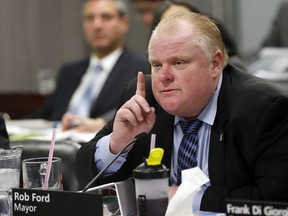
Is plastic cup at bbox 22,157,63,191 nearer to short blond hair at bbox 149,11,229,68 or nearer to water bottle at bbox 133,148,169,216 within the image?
water bottle at bbox 133,148,169,216

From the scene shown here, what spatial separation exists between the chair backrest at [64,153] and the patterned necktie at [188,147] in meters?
0.47

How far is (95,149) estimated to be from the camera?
8.27 feet

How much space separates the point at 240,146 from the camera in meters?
2.35

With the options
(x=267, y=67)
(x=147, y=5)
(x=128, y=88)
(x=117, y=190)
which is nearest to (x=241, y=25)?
(x=147, y=5)

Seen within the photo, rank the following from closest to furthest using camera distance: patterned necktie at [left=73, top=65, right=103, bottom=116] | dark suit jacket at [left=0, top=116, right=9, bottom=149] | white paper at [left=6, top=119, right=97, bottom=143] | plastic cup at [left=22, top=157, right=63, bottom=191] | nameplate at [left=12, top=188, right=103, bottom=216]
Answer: nameplate at [left=12, top=188, right=103, bottom=216]
plastic cup at [left=22, top=157, right=63, bottom=191]
dark suit jacket at [left=0, top=116, right=9, bottom=149]
white paper at [left=6, top=119, right=97, bottom=143]
patterned necktie at [left=73, top=65, right=103, bottom=116]

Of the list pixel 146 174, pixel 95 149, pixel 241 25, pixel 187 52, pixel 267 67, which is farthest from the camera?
pixel 241 25

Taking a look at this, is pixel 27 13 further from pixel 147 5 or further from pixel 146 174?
pixel 146 174

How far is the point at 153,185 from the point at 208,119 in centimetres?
59

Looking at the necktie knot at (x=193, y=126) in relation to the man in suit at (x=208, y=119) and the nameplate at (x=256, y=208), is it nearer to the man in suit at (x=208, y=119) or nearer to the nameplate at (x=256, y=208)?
the man in suit at (x=208, y=119)

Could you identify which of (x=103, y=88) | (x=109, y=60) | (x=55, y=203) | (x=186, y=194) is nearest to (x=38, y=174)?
(x=55, y=203)

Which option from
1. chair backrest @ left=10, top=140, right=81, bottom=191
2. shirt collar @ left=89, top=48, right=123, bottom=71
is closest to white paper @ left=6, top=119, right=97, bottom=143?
chair backrest @ left=10, top=140, right=81, bottom=191

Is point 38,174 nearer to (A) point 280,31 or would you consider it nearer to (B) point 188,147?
(B) point 188,147

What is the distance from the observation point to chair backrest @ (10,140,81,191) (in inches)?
108

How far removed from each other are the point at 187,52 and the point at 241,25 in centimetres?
515
